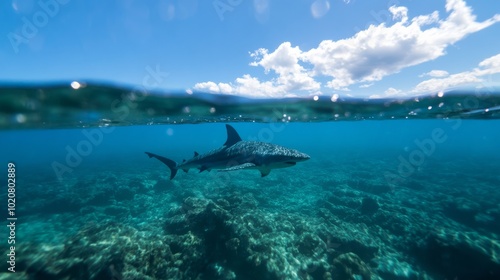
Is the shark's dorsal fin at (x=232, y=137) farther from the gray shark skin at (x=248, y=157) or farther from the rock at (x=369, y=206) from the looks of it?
the rock at (x=369, y=206)

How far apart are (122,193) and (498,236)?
87.4 ft

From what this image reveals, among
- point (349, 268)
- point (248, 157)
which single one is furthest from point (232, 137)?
point (349, 268)

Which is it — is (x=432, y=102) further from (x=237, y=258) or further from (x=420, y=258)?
(x=237, y=258)

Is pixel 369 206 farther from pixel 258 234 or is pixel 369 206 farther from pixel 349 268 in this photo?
pixel 258 234

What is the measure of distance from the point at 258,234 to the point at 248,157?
440cm

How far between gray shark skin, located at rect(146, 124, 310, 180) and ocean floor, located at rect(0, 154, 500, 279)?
287 centimetres

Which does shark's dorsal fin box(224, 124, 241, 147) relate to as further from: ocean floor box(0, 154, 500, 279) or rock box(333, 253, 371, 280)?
rock box(333, 253, 371, 280)

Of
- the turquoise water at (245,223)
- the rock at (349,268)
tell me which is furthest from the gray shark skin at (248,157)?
the rock at (349,268)

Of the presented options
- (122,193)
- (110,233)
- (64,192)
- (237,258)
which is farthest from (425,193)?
(64,192)

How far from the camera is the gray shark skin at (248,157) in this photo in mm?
8082

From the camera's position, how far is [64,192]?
2078 cm

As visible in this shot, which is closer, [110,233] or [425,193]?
[110,233]

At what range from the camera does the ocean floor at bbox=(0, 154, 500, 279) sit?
8.53m

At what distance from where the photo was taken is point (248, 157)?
362 inches
